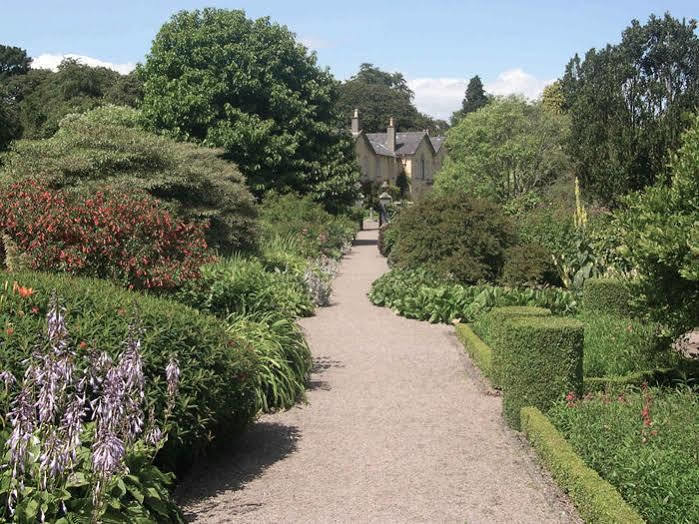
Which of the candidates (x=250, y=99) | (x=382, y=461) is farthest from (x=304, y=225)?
(x=382, y=461)

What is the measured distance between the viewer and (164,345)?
535 centimetres

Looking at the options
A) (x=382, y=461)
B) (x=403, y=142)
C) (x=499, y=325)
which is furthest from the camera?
(x=403, y=142)

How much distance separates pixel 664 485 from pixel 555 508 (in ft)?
2.95

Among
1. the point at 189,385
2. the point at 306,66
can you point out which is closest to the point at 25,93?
the point at 306,66

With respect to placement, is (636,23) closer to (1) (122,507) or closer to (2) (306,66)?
(2) (306,66)

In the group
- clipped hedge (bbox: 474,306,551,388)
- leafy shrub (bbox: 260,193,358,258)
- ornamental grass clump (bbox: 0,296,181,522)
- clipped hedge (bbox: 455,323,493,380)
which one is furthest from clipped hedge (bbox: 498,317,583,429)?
leafy shrub (bbox: 260,193,358,258)

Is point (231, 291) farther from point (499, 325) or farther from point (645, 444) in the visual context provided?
point (645, 444)

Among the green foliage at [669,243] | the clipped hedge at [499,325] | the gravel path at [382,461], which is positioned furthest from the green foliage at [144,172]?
the green foliage at [669,243]

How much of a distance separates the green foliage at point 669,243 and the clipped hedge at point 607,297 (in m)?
4.08

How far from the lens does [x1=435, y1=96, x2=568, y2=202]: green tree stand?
31.7 metres

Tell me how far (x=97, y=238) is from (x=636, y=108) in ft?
75.3

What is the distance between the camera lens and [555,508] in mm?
5340

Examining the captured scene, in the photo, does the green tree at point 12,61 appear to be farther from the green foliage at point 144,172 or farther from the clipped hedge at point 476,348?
the clipped hedge at point 476,348

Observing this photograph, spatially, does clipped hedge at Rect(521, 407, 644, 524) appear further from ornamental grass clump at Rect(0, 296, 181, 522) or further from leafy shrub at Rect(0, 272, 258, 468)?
ornamental grass clump at Rect(0, 296, 181, 522)
